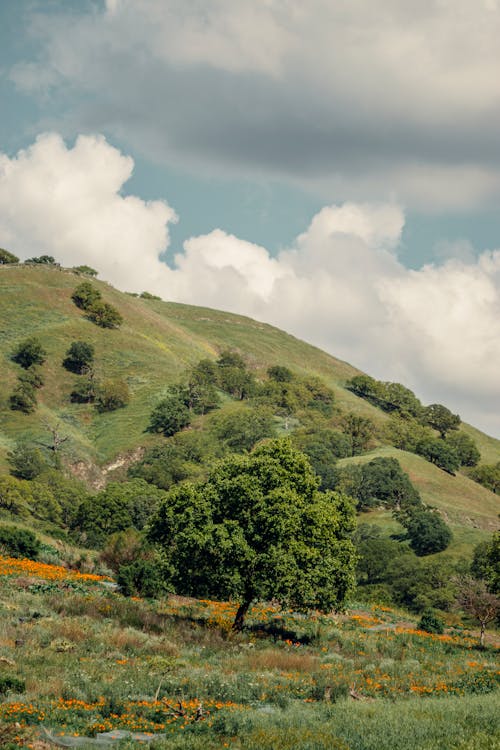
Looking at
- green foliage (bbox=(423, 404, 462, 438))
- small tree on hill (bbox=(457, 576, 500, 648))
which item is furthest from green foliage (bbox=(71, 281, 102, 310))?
small tree on hill (bbox=(457, 576, 500, 648))

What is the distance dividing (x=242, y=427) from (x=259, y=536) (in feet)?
325

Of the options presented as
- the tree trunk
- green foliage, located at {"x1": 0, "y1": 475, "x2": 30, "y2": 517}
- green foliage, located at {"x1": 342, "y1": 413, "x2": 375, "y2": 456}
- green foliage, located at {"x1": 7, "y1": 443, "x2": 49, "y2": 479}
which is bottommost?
green foliage, located at {"x1": 0, "y1": 475, "x2": 30, "y2": 517}

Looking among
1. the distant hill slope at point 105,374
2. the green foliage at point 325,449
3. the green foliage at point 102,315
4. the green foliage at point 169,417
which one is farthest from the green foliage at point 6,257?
the green foliage at point 325,449

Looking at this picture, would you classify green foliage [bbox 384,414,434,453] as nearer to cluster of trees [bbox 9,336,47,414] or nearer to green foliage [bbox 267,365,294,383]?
green foliage [bbox 267,365,294,383]

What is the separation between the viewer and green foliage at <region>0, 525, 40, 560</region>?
40.1m

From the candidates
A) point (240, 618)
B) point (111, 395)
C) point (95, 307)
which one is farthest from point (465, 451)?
point (240, 618)

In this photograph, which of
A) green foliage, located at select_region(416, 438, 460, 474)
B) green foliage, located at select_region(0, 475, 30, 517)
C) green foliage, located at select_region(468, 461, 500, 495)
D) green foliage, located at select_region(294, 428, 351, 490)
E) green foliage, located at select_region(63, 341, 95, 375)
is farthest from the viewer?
green foliage, located at select_region(468, 461, 500, 495)

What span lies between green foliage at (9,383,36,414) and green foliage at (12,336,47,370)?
42.8 feet

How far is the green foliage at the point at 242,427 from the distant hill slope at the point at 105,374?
1366cm

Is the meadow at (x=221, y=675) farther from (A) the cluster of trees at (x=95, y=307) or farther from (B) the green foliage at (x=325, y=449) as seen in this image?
(A) the cluster of trees at (x=95, y=307)

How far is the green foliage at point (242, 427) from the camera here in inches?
4906

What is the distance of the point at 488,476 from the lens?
160m

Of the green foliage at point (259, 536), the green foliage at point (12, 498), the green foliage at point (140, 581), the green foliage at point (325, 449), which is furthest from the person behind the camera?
the green foliage at point (325, 449)

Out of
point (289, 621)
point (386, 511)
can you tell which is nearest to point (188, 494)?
A: point (289, 621)
